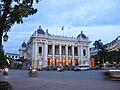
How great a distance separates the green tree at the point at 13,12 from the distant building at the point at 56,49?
101 meters

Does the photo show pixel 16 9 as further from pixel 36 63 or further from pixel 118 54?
pixel 118 54

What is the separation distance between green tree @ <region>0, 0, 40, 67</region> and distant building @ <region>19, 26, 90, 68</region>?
10064cm

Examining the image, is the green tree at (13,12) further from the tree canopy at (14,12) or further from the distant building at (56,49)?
the distant building at (56,49)

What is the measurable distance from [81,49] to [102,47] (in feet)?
32.3

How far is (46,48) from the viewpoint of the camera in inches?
4724

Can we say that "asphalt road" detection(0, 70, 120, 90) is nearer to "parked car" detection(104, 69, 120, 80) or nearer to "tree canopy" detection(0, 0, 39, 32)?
"parked car" detection(104, 69, 120, 80)

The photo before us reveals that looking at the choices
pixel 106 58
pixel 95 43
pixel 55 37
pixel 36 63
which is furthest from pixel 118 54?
pixel 36 63

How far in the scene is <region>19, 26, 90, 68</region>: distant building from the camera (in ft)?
385

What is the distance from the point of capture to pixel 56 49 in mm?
128500

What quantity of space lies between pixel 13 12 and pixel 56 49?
115 metres

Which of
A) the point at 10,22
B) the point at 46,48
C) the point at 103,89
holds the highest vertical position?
the point at 46,48

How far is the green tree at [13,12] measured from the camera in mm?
13484

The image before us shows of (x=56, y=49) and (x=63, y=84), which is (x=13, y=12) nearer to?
Result: (x=63, y=84)

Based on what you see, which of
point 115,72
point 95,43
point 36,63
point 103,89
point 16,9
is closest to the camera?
point 16,9
